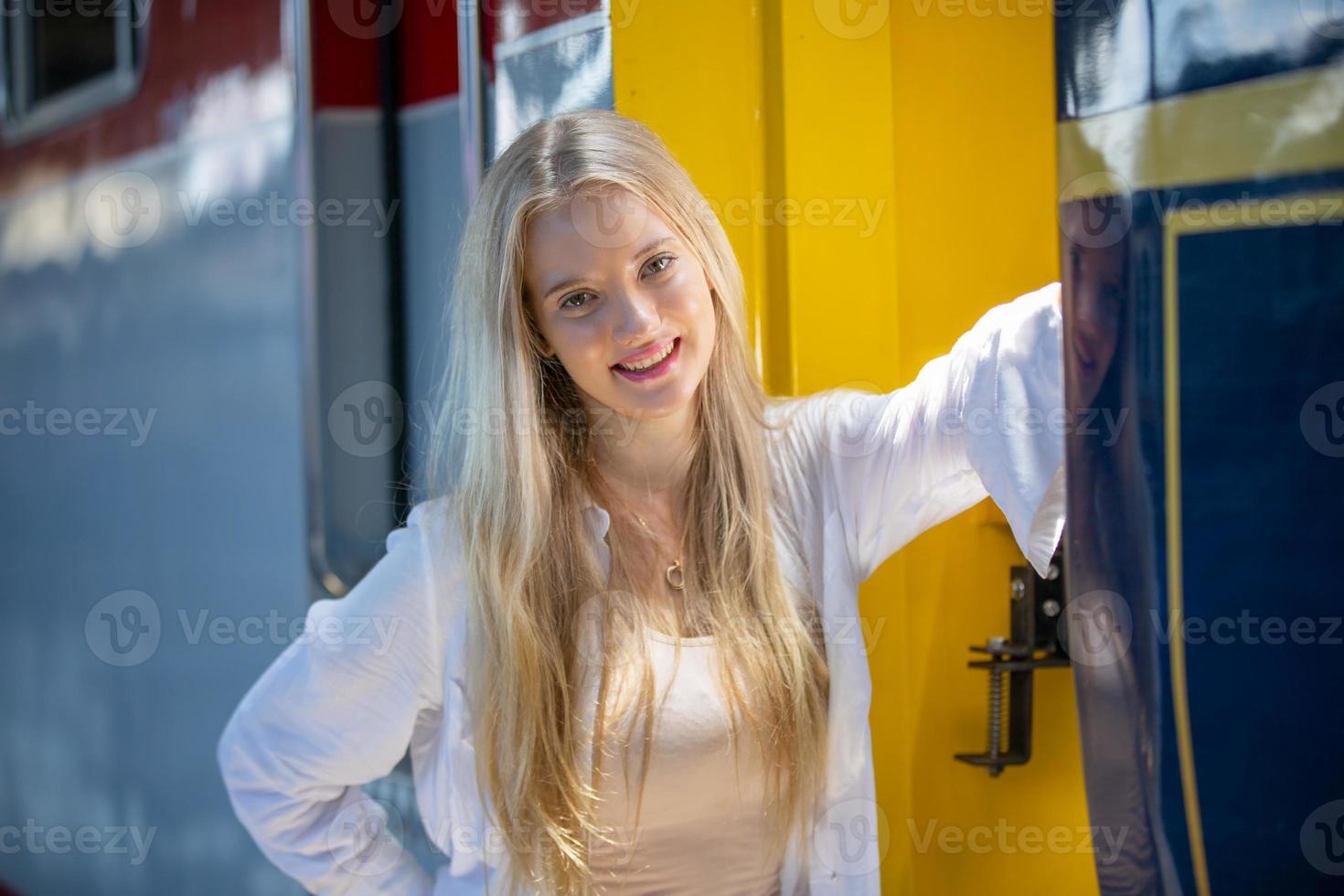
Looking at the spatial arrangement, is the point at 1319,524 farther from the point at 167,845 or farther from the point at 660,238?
the point at 167,845

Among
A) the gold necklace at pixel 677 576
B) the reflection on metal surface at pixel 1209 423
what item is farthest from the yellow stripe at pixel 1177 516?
the gold necklace at pixel 677 576

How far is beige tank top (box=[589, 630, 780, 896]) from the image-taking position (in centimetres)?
141

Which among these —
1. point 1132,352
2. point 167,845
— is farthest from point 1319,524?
point 167,845

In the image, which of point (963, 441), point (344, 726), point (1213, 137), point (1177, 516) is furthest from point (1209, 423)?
point (344, 726)

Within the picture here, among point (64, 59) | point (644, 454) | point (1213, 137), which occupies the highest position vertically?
point (64, 59)

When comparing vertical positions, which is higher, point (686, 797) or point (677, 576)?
point (677, 576)

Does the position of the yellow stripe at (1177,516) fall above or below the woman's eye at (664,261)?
below

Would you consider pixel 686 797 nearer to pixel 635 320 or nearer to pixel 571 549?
pixel 571 549

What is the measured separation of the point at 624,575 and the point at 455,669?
22cm

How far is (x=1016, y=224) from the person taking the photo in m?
1.69

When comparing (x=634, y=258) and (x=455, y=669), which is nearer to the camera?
(x=634, y=258)

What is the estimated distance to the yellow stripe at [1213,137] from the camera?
3.01ft

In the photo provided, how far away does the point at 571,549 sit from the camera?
150cm

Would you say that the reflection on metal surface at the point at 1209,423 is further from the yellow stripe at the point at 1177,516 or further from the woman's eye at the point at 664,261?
the woman's eye at the point at 664,261
